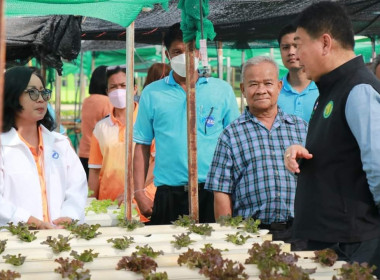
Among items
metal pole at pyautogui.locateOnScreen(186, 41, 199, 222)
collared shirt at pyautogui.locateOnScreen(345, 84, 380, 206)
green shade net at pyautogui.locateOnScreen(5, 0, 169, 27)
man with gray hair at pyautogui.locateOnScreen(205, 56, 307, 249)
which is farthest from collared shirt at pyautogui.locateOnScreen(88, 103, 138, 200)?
collared shirt at pyautogui.locateOnScreen(345, 84, 380, 206)

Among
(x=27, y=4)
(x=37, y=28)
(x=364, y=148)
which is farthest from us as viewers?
(x=37, y=28)

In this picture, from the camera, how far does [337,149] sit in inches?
142

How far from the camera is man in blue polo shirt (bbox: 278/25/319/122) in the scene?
5.49m

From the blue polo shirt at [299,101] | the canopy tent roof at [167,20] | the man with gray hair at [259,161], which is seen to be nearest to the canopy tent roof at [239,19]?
the canopy tent roof at [167,20]

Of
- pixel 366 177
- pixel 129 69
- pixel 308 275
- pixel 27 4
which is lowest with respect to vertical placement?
pixel 308 275

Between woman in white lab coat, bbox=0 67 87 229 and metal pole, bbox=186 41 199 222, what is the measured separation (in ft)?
2.49

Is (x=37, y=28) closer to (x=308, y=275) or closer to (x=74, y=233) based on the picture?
(x=74, y=233)

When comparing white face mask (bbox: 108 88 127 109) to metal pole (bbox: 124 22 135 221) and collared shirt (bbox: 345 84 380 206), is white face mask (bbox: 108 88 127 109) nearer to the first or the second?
metal pole (bbox: 124 22 135 221)

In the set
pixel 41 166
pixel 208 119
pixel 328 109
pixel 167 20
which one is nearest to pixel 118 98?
pixel 167 20

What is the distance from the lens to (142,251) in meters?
3.55

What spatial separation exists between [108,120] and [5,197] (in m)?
3.01

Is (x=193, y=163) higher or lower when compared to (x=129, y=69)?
lower

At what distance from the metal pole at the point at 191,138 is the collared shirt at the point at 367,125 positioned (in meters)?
1.40

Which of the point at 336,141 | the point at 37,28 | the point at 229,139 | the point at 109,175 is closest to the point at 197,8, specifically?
the point at 229,139
